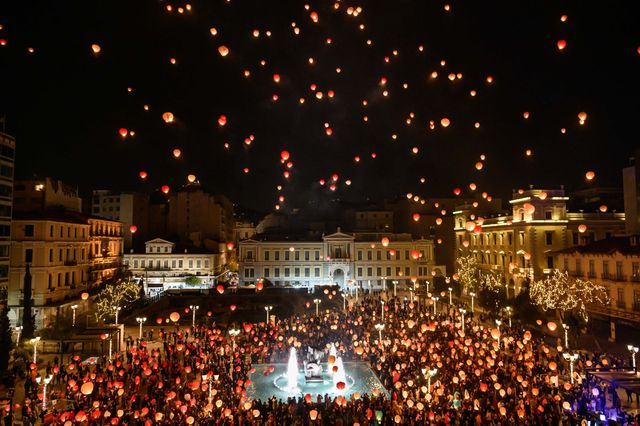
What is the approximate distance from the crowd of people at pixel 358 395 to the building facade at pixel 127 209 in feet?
129

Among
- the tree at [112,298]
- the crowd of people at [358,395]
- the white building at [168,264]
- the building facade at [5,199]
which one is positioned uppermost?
the building facade at [5,199]

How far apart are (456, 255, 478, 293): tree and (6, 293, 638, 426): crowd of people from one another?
19306 mm

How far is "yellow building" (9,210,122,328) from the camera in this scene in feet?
101

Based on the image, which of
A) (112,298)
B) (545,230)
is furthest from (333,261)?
(112,298)

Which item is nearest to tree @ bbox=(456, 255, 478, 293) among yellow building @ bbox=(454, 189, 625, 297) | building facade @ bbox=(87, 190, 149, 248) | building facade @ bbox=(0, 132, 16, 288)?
yellow building @ bbox=(454, 189, 625, 297)

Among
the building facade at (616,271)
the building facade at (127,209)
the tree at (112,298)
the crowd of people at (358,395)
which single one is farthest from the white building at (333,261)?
the crowd of people at (358,395)

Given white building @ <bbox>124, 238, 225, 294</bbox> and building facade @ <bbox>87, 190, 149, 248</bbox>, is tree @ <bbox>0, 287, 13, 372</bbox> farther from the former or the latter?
building facade @ <bbox>87, 190, 149, 248</bbox>

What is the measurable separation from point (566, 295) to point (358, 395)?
21103mm

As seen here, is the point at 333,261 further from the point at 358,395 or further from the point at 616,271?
the point at 358,395

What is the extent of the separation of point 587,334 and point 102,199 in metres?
62.9

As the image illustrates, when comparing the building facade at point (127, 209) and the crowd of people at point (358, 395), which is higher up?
the building facade at point (127, 209)

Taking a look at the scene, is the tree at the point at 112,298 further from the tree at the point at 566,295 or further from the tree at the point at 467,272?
the tree at the point at 467,272

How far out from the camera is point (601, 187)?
47.0 meters

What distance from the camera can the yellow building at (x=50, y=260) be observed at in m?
30.7
